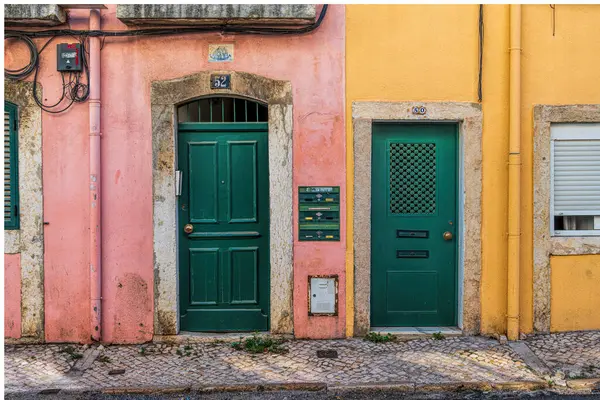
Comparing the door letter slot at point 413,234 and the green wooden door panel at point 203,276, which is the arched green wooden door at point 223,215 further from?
the door letter slot at point 413,234

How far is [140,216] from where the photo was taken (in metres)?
6.10

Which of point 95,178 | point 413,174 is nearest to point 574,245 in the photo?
point 413,174

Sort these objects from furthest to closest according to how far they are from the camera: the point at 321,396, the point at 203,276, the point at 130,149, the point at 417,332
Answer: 1. the point at 203,276
2. the point at 417,332
3. the point at 130,149
4. the point at 321,396

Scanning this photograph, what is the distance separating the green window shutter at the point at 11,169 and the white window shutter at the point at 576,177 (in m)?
5.96

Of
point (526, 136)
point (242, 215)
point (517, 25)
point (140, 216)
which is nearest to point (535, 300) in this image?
point (526, 136)

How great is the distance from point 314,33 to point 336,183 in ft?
5.42

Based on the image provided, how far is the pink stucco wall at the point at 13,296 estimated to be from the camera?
6086 millimetres

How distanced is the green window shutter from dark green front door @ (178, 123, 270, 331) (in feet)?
5.80

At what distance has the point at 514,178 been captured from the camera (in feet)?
19.7

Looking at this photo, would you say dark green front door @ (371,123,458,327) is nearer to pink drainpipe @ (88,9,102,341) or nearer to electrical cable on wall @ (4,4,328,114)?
electrical cable on wall @ (4,4,328,114)

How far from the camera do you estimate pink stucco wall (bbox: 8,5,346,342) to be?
6070 mm

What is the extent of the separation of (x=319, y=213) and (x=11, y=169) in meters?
3.40

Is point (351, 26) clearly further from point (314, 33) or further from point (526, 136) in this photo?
point (526, 136)

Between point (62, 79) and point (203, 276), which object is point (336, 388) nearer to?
point (203, 276)
